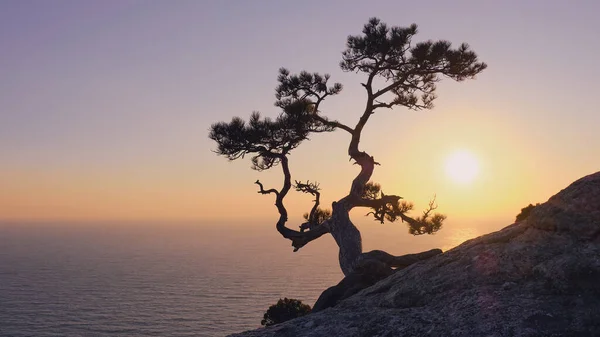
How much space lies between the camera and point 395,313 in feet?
31.0

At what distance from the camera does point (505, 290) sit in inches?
354

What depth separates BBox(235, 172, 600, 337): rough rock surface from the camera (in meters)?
8.00

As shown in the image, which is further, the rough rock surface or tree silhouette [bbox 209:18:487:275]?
tree silhouette [bbox 209:18:487:275]

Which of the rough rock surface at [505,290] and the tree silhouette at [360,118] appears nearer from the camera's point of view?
the rough rock surface at [505,290]

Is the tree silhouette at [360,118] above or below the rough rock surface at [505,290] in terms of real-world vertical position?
above

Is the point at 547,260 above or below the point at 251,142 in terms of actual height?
below

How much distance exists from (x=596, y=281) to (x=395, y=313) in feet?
11.5

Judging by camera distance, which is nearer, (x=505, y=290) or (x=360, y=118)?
(x=505, y=290)

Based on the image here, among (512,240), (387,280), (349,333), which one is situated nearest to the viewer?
(349,333)

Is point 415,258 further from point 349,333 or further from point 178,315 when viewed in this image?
point 178,315

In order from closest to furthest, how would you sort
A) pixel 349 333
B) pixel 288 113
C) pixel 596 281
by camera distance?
pixel 596 281, pixel 349 333, pixel 288 113

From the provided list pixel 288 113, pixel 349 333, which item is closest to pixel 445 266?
Answer: pixel 349 333

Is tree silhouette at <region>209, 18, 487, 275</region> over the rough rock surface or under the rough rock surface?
over

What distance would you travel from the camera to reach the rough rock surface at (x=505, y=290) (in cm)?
800
